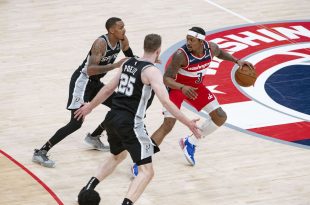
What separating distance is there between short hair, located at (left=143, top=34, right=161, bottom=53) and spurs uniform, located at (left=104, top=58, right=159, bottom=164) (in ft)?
0.56

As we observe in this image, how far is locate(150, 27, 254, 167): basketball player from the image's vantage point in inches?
402

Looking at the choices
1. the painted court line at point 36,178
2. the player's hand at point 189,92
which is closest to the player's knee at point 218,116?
the player's hand at point 189,92

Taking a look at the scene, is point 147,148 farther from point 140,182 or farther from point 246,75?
point 246,75

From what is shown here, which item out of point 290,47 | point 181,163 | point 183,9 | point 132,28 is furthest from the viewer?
point 183,9

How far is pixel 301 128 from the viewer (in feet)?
39.3

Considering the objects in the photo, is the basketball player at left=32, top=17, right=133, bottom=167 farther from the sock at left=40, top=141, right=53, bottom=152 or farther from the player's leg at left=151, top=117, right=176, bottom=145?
the player's leg at left=151, top=117, right=176, bottom=145

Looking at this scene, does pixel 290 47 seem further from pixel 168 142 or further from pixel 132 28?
pixel 168 142

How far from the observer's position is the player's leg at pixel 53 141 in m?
10.5

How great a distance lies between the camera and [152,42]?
335 inches

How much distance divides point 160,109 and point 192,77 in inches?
95.0

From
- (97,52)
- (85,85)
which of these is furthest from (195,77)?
(85,85)

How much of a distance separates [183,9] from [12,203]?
31.2ft

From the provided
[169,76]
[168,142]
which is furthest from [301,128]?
[169,76]

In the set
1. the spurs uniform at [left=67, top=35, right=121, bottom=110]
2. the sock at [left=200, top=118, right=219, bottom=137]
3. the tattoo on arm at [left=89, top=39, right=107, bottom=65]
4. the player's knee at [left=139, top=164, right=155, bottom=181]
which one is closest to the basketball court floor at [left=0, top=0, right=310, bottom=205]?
the sock at [left=200, top=118, right=219, bottom=137]
